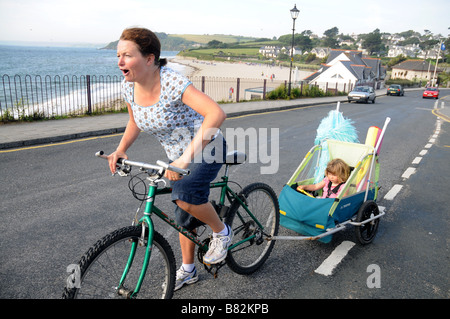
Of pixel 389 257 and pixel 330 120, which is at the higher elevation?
pixel 330 120

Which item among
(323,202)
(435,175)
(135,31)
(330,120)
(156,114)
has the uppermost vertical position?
(135,31)

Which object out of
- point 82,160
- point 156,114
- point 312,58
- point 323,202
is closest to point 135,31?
point 156,114

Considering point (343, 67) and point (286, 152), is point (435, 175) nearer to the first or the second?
point (286, 152)

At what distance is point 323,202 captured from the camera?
11.8 ft

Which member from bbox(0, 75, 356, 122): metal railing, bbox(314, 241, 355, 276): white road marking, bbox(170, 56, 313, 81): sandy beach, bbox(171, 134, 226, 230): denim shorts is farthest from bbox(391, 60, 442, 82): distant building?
bbox(171, 134, 226, 230): denim shorts

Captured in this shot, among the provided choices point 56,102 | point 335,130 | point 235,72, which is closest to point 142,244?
point 335,130

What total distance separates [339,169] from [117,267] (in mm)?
2785

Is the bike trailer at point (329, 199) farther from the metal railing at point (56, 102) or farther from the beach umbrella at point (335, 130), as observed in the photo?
the metal railing at point (56, 102)

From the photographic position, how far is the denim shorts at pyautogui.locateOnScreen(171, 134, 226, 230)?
243 centimetres

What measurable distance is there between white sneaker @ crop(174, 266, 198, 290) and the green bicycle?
0.16 m
